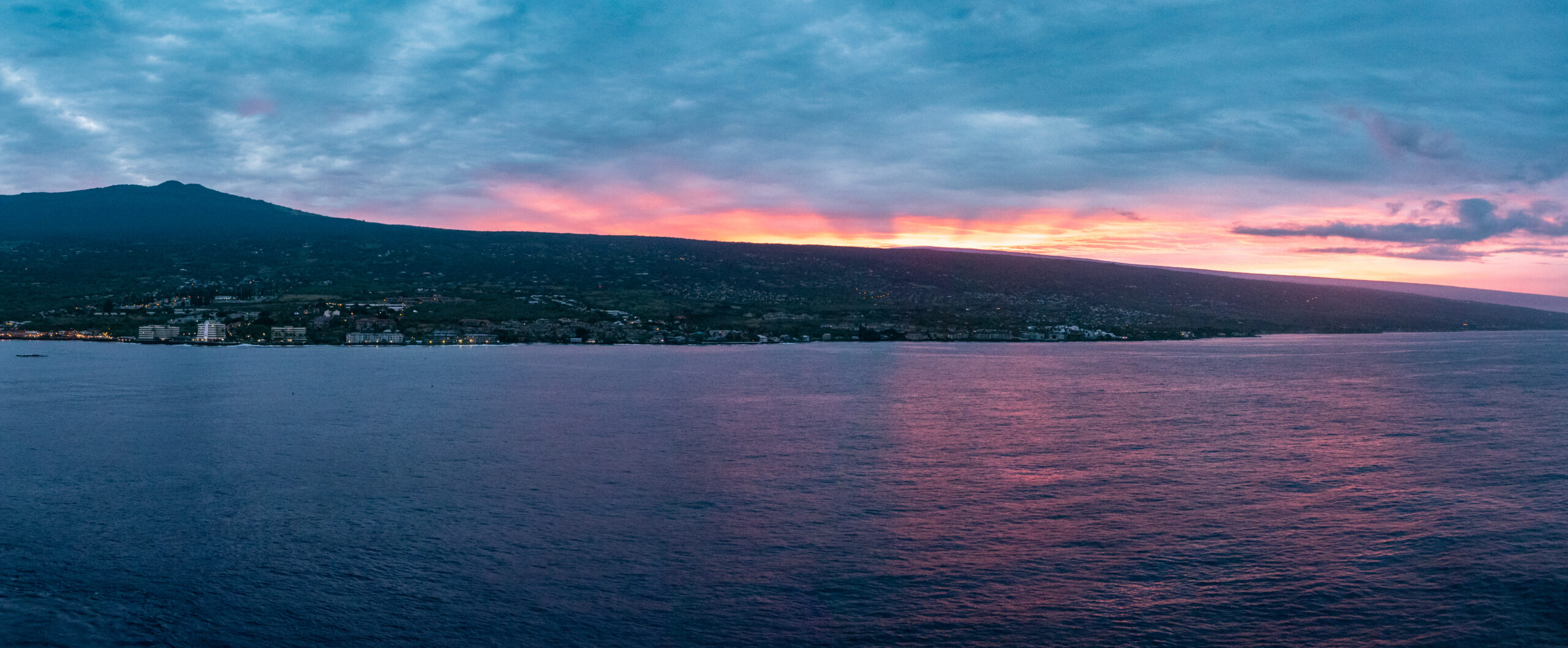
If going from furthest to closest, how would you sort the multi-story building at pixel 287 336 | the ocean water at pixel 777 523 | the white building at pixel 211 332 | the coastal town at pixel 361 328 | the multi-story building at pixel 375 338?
the coastal town at pixel 361 328, the multi-story building at pixel 287 336, the multi-story building at pixel 375 338, the white building at pixel 211 332, the ocean water at pixel 777 523

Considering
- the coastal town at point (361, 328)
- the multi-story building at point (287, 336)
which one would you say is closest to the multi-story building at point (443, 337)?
the coastal town at point (361, 328)

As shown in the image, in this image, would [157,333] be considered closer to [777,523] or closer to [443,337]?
[443,337]

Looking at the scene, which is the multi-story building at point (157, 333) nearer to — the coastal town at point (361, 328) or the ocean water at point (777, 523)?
the coastal town at point (361, 328)

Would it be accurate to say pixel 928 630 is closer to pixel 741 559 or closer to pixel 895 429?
pixel 741 559

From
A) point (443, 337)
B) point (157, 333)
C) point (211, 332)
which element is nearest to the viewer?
Result: point (211, 332)

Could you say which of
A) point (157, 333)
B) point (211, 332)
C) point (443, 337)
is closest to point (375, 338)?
point (443, 337)

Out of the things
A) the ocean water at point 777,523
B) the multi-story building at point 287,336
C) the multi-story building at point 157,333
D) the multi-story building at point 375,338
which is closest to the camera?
the ocean water at point 777,523

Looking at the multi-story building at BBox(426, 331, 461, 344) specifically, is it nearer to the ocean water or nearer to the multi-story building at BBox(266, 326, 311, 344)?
the multi-story building at BBox(266, 326, 311, 344)
